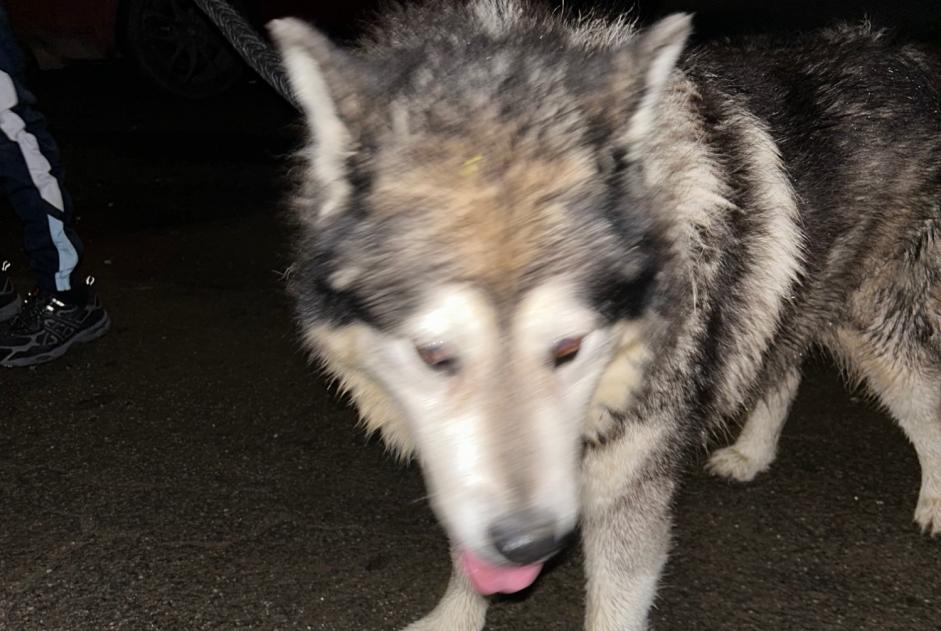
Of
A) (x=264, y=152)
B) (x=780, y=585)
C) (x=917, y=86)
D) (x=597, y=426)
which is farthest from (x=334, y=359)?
(x=264, y=152)

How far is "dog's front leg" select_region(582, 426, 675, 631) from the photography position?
2.13 m

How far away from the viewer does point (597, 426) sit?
6.71ft

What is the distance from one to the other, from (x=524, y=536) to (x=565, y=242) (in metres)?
0.53

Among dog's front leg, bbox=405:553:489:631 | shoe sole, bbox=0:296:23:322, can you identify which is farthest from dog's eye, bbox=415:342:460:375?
shoe sole, bbox=0:296:23:322

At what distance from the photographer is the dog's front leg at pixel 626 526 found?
6.98 feet

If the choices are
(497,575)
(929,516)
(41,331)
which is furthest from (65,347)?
(929,516)

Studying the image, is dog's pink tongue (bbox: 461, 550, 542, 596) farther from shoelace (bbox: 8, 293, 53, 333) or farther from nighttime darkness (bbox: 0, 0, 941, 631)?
shoelace (bbox: 8, 293, 53, 333)

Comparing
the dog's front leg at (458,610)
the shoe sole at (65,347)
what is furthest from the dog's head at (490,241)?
the shoe sole at (65,347)

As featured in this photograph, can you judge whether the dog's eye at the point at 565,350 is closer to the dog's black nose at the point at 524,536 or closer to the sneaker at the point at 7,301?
the dog's black nose at the point at 524,536

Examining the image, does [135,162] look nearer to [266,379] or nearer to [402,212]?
[266,379]

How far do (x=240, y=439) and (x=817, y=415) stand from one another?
2.35 m

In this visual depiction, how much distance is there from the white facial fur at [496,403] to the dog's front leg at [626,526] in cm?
46

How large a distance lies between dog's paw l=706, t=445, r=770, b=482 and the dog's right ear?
6.97ft

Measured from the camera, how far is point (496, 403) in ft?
5.28
